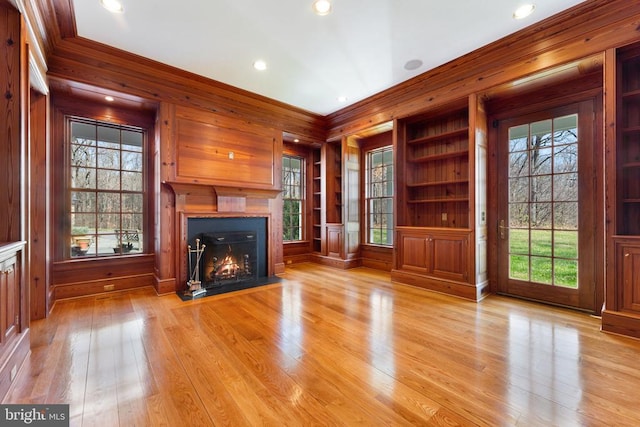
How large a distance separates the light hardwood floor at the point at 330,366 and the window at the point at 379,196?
222cm

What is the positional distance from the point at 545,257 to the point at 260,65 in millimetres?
4367

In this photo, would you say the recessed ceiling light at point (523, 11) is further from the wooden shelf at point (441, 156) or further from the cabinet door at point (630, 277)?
the cabinet door at point (630, 277)

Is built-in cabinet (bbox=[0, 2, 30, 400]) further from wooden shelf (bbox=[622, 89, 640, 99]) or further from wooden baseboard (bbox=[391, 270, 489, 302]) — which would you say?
wooden shelf (bbox=[622, 89, 640, 99])

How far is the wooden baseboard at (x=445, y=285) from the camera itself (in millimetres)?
3522

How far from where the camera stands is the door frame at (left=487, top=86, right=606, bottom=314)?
2996 mm

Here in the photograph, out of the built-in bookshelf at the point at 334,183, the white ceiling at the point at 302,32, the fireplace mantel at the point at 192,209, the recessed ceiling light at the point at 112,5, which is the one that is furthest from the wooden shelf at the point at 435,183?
the recessed ceiling light at the point at 112,5

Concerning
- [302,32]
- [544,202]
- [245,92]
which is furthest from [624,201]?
[245,92]

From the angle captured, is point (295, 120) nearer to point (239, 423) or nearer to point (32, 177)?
point (32, 177)

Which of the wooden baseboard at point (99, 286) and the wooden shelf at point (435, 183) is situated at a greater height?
the wooden shelf at point (435, 183)

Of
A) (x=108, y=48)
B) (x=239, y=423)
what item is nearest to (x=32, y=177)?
(x=108, y=48)

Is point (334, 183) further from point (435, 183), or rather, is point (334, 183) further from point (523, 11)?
point (523, 11)

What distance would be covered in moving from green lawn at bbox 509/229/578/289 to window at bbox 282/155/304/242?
393 cm

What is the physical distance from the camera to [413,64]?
142 inches

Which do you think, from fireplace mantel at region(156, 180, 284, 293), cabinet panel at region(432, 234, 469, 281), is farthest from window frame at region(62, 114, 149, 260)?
cabinet panel at region(432, 234, 469, 281)
